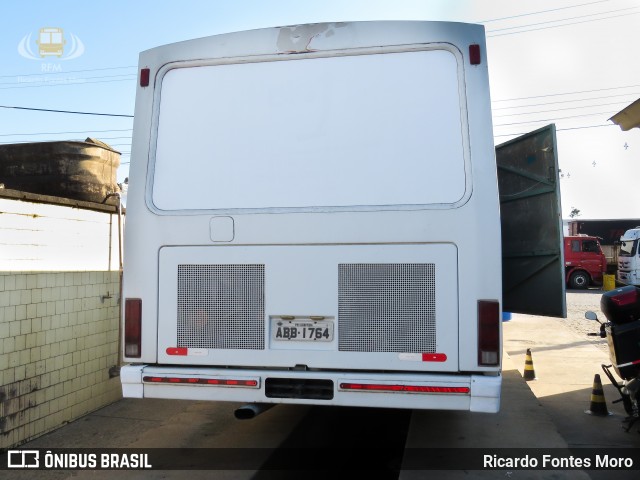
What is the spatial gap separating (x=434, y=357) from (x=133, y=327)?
7.22ft

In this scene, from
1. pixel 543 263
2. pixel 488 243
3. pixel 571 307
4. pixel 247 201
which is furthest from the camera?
pixel 571 307

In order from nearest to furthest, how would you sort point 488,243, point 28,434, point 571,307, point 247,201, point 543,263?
point 488,243, point 247,201, point 543,263, point 28,434, point 571,307

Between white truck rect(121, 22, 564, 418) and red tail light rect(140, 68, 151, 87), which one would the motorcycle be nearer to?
white truck rect(121, 22, 564, 418)

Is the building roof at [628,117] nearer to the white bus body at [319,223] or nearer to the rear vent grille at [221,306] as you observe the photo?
the white bus body at [319,223]

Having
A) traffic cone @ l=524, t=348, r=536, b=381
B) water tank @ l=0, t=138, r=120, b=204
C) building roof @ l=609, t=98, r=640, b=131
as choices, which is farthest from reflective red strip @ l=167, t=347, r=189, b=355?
building roof @ l=609, t=98, r=640, b=131

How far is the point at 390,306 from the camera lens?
156 inches

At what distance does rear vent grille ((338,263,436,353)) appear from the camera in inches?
154

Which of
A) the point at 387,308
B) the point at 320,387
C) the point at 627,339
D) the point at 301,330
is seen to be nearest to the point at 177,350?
the point at 301,330

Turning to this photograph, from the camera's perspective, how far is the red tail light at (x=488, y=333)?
150 inches

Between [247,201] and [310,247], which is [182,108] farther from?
[310,247]

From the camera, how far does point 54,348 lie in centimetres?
600

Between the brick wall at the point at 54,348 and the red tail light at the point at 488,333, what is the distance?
4220mm

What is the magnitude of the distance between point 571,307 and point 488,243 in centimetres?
1679

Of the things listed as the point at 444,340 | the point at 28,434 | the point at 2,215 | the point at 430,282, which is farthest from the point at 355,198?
the point at 28,434
